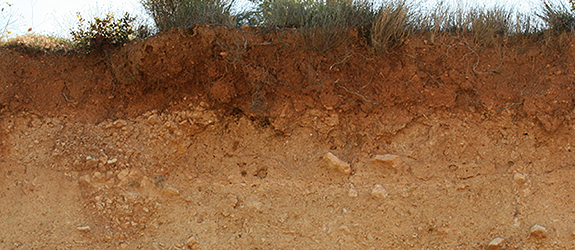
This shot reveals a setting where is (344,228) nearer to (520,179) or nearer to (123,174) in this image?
(520,179)

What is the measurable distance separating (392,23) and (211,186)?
→ 243 centimetres

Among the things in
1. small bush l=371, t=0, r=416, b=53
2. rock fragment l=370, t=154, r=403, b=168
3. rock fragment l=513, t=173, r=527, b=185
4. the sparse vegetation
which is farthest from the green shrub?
rock fragment l=513, t=173, r=527, b=185

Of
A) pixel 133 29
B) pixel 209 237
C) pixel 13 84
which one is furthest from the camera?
pixel 133 29

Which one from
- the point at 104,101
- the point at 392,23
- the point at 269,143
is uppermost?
the point at 392,23

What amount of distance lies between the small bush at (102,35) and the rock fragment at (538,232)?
445 cm

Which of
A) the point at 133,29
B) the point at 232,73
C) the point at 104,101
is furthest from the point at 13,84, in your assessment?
the point at 232,73

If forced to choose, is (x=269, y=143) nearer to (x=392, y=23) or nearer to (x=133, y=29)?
(x=392, y=23)

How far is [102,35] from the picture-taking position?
17.1ft

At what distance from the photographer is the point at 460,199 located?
14.4 ft

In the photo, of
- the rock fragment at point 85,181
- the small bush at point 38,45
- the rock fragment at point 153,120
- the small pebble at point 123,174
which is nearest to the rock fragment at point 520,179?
the rock fragment at point 153,120

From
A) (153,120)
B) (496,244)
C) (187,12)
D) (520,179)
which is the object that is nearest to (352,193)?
(496,244)

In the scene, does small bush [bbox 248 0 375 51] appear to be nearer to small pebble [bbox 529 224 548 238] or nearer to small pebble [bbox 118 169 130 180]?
small pebble [bbox 118 169 130 180]

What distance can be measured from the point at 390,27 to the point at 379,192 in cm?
167

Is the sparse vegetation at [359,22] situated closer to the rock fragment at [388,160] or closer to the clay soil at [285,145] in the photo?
the clay soil at [285,145]
